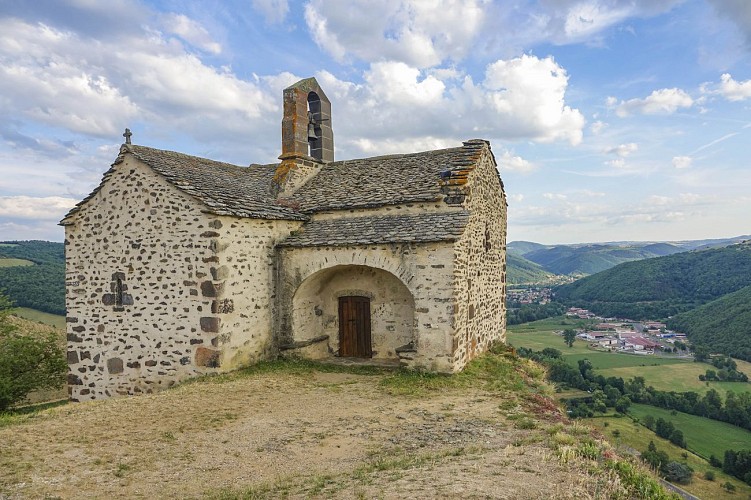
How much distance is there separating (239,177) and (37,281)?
1378 inches

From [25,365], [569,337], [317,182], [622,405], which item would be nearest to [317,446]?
[317,182]

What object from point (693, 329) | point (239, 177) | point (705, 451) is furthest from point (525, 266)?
point (239, 177)

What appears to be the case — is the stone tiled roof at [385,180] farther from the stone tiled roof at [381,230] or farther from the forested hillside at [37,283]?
the forested hillside at [37,283]

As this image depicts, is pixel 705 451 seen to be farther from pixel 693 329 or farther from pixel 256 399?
pixel 256 399

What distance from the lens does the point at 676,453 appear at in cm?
3384

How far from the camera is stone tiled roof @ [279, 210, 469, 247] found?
1116cm

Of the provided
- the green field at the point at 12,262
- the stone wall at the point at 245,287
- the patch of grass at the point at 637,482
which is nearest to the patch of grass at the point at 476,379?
the stone wall at the point at 245,287

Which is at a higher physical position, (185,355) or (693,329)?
(185,355)

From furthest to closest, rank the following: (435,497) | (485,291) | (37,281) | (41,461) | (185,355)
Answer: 1. (37,281)
2. (485,291)
3. (185,355)
4. (41,461)
5. (435,497)

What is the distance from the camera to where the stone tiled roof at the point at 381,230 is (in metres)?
11.2

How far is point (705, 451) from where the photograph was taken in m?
35.8

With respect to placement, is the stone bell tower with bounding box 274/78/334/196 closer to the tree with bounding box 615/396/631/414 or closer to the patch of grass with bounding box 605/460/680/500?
the patch of grass with bounding box 605/460/680/500

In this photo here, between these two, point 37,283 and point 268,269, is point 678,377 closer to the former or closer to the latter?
point 268,269

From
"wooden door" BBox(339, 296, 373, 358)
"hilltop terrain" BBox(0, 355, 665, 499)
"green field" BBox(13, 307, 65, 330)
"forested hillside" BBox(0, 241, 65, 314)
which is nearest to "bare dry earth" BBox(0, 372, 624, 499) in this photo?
"hilltop terrain" BBox(0, 355, 665, 499)
